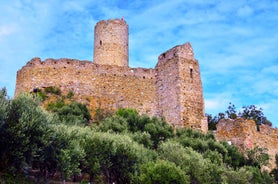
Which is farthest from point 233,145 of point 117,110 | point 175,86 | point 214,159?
point 117,110

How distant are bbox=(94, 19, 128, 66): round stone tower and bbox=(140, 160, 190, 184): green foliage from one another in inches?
742

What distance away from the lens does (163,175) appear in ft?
58.4

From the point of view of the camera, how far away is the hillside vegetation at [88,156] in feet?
55.7

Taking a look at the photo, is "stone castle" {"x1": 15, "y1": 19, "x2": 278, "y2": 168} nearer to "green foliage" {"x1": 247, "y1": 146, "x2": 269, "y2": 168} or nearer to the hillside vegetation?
"green foliage" {"x1": 247, "y1": 146, "x2": 269, "y2": 168}

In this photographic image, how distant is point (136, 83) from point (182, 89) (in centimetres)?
466

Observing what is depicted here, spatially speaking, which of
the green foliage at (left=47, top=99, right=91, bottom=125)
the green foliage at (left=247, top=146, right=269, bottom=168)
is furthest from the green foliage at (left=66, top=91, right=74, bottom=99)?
the green foliage at (left=247, top=146, right=269, bottom=168)

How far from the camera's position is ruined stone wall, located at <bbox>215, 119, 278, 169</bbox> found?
2759cm

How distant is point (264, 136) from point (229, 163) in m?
5.62

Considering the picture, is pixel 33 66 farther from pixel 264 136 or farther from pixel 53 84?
pixel 264 136

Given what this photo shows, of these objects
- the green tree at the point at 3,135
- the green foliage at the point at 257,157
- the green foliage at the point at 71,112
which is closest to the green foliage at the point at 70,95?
the green foliage at the point at 71,112

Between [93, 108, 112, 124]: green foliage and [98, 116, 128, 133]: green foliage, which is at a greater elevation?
[93, 108, 112, 124]: green foliage

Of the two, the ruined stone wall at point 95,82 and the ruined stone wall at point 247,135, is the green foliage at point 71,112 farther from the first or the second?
the ruined stone wall at point 247,135

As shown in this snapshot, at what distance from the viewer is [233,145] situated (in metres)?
27.2

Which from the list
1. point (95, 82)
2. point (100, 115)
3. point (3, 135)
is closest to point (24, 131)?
point (3, 135)
